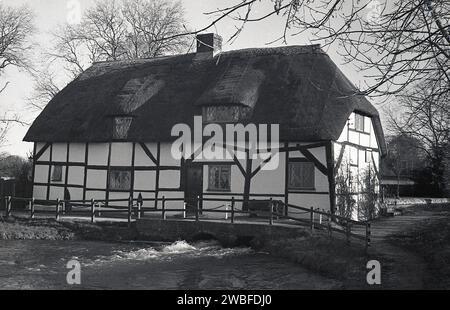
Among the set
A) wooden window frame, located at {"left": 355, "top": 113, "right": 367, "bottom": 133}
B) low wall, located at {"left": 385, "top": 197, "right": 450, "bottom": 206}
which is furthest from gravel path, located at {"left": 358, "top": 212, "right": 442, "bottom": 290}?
low wall, located at {"left": 385, "top": 197, "right": 450, "bottom": 206}

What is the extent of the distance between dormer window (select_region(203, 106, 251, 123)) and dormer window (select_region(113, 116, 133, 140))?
374 centimetres

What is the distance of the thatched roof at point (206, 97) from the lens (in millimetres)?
18906

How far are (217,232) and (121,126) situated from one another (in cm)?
799

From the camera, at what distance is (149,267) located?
1265cm

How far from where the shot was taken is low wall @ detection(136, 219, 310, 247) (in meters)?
15.3

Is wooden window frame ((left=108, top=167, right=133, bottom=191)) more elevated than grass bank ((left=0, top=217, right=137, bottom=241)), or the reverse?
wooden window frame ((left=108, top=167, right=133, bottom=191))

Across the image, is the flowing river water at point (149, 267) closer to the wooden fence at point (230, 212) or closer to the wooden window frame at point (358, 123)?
the wooden fence at point (230, 212)

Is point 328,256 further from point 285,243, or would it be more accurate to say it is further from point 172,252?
point 172,252

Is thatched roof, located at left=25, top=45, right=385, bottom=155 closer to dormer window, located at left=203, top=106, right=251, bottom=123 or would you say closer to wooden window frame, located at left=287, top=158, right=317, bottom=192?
dormer window, located at left=203, top=106, right=251, bottom=123

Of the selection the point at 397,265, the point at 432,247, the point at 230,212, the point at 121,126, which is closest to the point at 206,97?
the point at 121,126

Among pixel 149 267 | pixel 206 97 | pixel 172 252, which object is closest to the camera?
pixel 149 267

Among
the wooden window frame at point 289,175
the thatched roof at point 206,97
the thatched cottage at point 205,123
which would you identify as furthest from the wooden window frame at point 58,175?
the wooden window frame at point 289,175

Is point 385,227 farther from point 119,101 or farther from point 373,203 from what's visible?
point 119,101

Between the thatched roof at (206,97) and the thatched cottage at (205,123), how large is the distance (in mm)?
52
